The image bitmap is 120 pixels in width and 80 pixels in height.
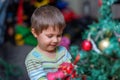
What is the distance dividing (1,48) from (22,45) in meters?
0.31

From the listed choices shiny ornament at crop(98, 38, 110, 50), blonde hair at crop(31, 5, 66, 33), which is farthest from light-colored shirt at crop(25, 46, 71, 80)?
shiny ornament at crop(98, 38, 110, 50)

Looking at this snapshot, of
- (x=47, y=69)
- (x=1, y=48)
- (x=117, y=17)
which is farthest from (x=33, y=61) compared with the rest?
(x=1, y=48)

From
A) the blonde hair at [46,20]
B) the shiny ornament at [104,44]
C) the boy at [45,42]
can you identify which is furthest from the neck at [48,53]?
the shiny ornament at [104,44]

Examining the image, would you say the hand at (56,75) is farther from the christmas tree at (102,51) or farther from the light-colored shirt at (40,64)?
the christmas tree at (102,51)

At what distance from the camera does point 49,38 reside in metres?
2.41

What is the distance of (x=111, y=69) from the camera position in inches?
100

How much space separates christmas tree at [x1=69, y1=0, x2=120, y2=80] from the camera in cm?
256

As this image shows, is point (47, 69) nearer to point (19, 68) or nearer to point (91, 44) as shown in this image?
point (91, 44)

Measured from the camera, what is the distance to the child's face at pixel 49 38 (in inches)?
94.2

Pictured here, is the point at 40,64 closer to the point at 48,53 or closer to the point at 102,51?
the point at 48,53

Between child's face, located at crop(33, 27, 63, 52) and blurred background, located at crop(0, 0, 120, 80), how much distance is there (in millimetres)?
269

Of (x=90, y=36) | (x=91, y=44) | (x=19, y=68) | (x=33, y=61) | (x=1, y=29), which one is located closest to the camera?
(x=33, y=61)

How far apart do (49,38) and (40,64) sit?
6.4 inches

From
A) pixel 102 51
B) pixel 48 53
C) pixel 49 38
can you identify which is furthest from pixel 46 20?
pixel 102 51
